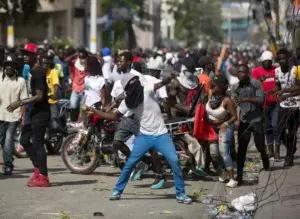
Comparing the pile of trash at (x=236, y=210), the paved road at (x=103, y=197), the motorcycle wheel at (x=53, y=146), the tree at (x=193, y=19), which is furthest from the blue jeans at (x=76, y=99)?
the tree at (x=193, y=19)

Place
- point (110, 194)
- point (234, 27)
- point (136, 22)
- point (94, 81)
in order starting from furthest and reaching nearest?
point (234, 27), point (136, 22), point (94, 81), point (110, 194)

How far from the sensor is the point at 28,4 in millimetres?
33281

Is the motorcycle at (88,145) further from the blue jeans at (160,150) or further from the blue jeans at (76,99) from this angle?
the blue jeans at (76,99)

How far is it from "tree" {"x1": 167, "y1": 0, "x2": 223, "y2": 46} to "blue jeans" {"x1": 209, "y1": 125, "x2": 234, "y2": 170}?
56845 mm

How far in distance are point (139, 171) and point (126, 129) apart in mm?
879

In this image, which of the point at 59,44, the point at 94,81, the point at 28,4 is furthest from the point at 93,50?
the point at 94,81

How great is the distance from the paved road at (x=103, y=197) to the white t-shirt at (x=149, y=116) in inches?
35.6

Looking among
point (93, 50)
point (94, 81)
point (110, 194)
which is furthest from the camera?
point (93, 50)

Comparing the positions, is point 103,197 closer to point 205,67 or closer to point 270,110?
point 270,110

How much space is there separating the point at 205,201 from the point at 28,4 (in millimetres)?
23745

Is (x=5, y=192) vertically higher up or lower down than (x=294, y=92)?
lower down

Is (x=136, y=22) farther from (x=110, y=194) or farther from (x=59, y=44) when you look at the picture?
(x=110, y=194)

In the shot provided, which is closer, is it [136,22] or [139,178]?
[139,178]

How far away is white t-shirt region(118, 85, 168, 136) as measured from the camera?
10.5 metres
